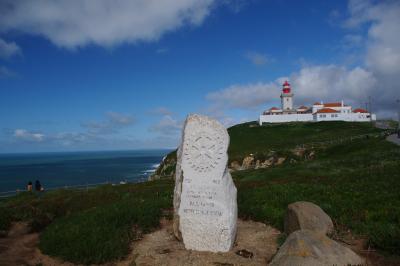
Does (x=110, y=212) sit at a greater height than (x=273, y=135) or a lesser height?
lesser

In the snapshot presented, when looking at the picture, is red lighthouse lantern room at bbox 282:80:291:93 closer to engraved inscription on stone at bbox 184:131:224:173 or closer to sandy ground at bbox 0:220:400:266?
sandy ground at bbox 0:220:400:266

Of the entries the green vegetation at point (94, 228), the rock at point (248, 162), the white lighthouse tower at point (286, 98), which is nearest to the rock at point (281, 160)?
the rock at point (248, 162)

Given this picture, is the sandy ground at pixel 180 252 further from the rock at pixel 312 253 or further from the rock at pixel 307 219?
the rock at pixel 312 253

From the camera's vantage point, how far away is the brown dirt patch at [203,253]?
993cm

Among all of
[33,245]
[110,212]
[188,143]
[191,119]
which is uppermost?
[191,119]

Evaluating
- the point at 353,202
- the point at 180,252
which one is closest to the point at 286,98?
the point at 353,202

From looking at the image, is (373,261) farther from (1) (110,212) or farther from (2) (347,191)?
(1) (110,212)

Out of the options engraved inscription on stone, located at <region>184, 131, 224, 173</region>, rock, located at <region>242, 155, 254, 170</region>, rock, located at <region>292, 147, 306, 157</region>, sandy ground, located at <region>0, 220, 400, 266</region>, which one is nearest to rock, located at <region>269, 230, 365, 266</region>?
sandy ground, located at <region>0, 220, 400, 266</region>

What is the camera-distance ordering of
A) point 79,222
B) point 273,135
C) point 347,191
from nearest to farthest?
point 79,222 < point 347,191 < point 273,135

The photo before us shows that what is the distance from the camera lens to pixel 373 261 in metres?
8.95

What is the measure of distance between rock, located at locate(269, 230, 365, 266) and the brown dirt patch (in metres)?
1.54

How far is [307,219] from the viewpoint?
35.3 ft

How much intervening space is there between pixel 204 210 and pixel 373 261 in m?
4.81

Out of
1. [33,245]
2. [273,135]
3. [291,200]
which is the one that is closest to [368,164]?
[291,200]
